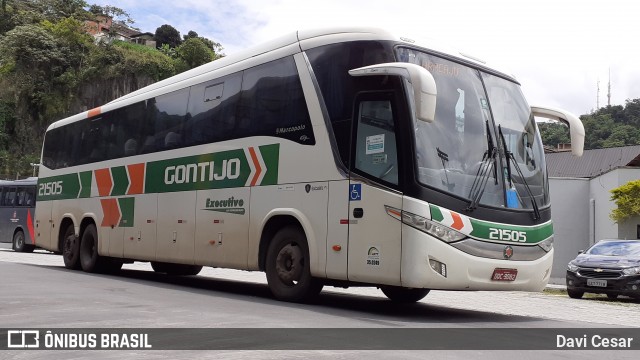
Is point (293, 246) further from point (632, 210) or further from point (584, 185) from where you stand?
point (584, 185)

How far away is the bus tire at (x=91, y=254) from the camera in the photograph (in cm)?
1723

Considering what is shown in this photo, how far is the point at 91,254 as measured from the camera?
17484mm

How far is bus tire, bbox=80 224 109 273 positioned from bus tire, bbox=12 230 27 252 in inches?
663

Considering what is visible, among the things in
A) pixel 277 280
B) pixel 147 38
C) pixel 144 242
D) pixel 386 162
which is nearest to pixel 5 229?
pixel 144 242

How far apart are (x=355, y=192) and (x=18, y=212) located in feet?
90.2

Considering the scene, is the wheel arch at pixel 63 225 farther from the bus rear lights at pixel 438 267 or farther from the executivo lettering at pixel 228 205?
the bus rear lights at pixel 438 267

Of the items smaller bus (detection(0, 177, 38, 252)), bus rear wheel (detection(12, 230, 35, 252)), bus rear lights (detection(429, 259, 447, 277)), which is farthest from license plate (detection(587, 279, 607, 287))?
bus rear wheel (detection(12, 230, 35, 252))

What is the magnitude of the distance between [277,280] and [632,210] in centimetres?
2658

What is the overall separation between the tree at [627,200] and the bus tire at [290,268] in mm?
26336

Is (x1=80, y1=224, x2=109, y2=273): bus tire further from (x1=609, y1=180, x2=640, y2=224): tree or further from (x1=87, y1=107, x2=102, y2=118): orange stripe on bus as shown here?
(x1=609, y1=180, x2=640, y2=224): tree

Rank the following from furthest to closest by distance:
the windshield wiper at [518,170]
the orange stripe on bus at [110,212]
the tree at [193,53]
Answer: the tree at [193,53], the orange stripe on bus at [110,212], the windshield wiper at [518,170]

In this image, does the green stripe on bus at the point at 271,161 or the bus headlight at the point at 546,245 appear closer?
the bus headlight at the point at 546,245

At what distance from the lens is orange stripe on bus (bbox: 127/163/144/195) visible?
15.4 m

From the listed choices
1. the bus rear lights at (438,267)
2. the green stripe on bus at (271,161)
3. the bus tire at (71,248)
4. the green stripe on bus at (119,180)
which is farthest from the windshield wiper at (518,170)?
the bus tire at (71,248)
